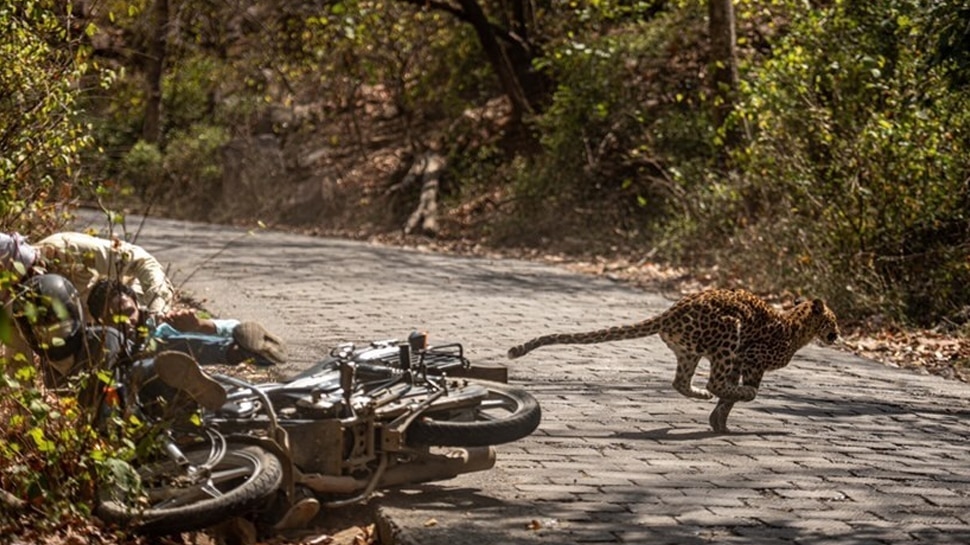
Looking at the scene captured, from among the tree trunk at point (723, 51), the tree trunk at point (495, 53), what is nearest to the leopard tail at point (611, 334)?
the tree trunk at point (723, 51)

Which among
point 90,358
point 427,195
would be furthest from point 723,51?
point 90,358

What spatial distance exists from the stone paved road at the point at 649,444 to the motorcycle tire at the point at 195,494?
752 mm

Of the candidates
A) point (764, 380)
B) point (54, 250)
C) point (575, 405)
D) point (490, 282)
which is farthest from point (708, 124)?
point (54, 250)

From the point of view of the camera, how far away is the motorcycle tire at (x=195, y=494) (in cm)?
757

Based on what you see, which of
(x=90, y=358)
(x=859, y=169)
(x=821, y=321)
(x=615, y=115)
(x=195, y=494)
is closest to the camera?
(x=195, y=494)

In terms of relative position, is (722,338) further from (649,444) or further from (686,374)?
(649,444)

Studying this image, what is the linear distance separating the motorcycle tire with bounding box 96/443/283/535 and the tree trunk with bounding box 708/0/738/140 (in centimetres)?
1630

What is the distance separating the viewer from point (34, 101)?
40.8 feet

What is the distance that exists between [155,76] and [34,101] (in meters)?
22.8

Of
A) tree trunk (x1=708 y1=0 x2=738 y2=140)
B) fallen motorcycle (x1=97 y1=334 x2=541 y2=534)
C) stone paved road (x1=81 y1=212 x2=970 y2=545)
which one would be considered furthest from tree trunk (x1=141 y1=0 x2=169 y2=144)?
fallen motorcycle (x1=97 y1=334 x2=541 y2=534)

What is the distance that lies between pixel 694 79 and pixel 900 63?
8.36 metres

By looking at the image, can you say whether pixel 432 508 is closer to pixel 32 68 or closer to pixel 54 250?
pixel 54 250

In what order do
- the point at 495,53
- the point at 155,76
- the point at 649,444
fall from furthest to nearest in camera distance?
the point at 155,76 → the point at 495,53 → the point at 649,444

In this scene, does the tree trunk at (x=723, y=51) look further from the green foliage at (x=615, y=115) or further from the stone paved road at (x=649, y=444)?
the stone paved road at (x=649, y=444)
